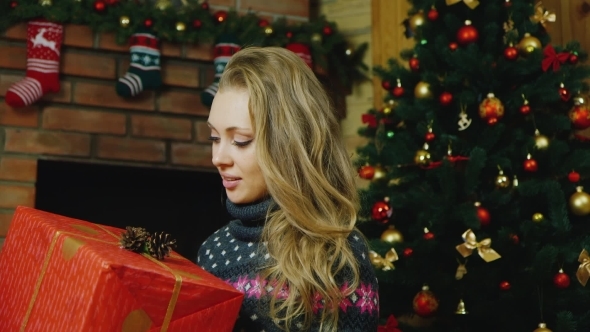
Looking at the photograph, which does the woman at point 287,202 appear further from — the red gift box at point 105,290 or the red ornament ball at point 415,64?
the red ornament ball at point 415,64

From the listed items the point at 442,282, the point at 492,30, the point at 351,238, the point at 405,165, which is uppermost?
the point at 492,30

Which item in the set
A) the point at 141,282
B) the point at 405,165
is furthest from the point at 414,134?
the point at 141,282

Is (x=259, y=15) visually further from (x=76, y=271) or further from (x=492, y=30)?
(x=76, y=271)

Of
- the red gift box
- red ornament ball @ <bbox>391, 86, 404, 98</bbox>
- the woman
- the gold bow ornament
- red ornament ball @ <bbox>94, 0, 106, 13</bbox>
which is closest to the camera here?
the red gift box

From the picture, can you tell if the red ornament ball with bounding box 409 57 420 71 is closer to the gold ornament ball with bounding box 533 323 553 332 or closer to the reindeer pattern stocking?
the gold ornament ball with bounding box 533 323 553 332

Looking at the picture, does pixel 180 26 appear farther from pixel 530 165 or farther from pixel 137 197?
pixel 530 165

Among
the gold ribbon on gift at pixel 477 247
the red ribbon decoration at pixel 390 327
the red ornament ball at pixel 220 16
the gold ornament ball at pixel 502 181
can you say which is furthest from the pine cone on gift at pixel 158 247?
the red ornament ball at pixel 220 16

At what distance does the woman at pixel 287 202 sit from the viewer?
123cm

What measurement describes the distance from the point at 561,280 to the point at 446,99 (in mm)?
621

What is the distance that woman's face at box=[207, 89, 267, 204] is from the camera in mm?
1307

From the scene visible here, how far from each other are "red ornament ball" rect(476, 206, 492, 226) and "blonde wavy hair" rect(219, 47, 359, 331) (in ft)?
3.26

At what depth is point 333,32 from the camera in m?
3.16

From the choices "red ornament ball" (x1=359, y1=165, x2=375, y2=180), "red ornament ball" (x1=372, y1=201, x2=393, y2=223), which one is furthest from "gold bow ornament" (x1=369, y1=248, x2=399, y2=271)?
"red ornament ball" (x1=359, y1=165, x2=375, y2=180)

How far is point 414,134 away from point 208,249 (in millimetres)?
1224
